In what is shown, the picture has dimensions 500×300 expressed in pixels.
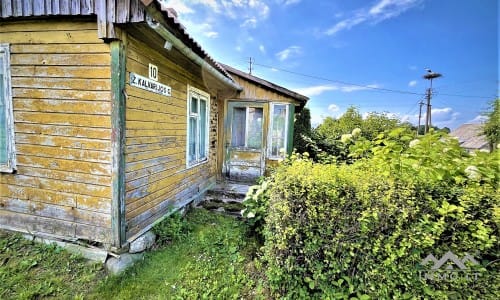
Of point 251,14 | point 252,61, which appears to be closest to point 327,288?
point 251,14

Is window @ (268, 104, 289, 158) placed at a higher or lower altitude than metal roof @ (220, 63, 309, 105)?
lower

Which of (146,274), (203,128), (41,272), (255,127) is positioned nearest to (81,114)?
(41,272)

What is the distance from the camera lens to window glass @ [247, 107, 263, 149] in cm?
570

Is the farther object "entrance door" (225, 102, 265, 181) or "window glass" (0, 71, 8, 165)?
"entrance door" (225, 102, 265, 181)

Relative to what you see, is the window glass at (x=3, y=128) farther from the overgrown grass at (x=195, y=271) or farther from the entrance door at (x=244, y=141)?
the entrance door at (x=244, y=141)

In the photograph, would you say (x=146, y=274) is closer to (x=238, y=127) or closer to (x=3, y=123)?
(x=3, y=123)

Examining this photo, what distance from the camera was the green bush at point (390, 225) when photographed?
1576 millimetres

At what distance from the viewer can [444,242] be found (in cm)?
163

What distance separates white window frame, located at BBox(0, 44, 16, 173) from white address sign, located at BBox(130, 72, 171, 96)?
1.52 meters

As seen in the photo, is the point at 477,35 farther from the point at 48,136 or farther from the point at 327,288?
the point at 48,136

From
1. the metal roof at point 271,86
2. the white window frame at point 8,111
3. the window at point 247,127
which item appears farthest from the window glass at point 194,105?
the white window frame at point 8,111

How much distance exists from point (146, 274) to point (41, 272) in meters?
1.06

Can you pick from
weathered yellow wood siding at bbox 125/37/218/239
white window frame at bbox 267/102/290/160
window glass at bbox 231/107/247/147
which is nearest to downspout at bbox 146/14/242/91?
weathered yellow wood siding at bbox 125/37/218/239

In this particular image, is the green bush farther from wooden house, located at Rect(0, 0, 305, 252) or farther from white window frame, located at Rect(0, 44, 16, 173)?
white window frame, located at Rect(0, 44, 16, 173)
